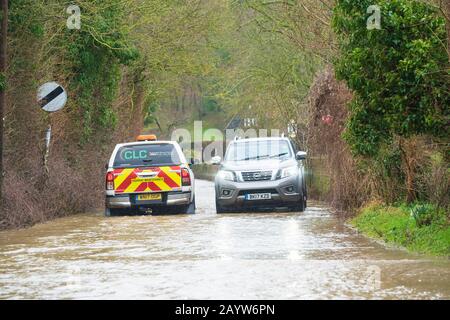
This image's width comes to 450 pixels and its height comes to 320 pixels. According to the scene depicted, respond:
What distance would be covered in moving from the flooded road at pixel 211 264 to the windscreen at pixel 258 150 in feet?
16.7

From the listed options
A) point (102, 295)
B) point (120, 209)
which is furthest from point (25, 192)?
point (102, 295)

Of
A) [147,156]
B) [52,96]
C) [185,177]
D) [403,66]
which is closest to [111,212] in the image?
[147,156]

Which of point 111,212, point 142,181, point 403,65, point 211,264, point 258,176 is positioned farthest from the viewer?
point 258,176

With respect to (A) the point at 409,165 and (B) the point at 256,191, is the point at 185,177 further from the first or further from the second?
(A) the point at 409,165

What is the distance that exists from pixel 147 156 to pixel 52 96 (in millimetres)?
2646

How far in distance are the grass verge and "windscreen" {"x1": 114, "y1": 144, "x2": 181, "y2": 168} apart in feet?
18.2

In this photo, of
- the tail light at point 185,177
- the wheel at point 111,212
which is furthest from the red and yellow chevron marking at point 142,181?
the wheel at point 111,212

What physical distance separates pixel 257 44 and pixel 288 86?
299 cm

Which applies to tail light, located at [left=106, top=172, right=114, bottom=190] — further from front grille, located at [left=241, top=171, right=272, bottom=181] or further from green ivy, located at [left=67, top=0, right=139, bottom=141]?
green ivy, located at [left=67, top=0, right=139, bottom=141]

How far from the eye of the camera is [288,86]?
3812cm

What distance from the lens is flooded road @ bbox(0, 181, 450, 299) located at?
10664 mm

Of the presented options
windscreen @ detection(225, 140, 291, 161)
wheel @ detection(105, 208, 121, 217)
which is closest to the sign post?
wheel @ detection(105, 208, 121, 217)

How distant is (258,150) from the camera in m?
25.3

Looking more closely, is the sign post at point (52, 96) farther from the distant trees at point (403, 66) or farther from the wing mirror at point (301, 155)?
the distant trees at point (403, 66)
